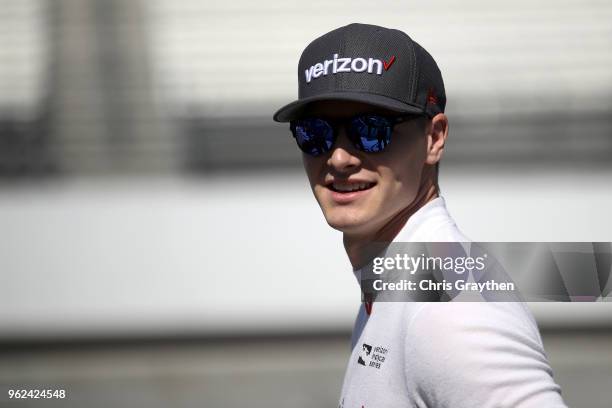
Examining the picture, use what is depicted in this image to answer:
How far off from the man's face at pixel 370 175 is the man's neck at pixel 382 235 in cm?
2

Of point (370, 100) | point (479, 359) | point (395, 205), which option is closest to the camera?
point (479, 359)

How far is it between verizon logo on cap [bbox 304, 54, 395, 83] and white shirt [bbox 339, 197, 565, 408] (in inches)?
18.5

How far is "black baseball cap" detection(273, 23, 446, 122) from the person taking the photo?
1689 millimetres

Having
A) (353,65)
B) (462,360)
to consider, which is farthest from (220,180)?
(462,360)

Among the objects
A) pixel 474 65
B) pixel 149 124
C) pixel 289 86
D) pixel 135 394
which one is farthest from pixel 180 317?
pixel 474 65

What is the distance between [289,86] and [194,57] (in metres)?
0.80

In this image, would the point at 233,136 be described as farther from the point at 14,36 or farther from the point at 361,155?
the point at 361,155

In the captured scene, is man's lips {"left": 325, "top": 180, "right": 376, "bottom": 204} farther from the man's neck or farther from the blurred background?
the blurred background

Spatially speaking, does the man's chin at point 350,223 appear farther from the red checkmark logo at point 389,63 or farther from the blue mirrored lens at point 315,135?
the red checkmark logo at point 389,63

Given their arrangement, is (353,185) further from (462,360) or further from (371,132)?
(462,360)

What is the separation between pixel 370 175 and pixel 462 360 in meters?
0.50

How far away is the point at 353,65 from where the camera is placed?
A: 1.70m

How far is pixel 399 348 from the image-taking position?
157 cm

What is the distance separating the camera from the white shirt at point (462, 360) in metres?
1.41
